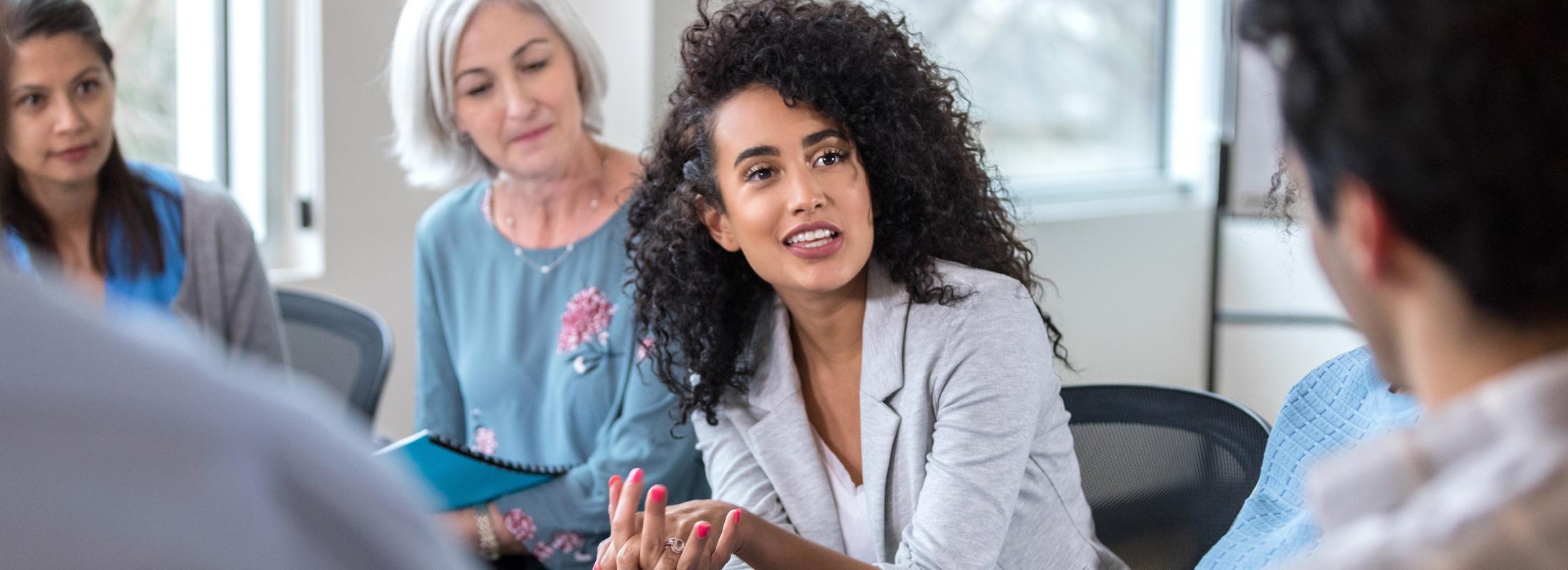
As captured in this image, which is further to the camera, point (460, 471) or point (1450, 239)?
point (460, 471)

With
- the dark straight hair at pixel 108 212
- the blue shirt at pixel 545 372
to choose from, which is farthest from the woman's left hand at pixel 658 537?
the dark straight hair at pixel 108 212

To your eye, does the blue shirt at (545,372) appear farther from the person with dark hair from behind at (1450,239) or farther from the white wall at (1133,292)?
the white wall at (1133,292)

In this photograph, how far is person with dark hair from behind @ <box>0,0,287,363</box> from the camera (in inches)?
77.5

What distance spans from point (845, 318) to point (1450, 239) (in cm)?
113

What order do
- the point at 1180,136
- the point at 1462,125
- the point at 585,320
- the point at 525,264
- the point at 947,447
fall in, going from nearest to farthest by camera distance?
the point at 1462,125 < the point at 947,447 < the point at 585,320 < the point at 525,264 < the point at 1180,136

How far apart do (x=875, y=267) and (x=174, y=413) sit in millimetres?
1298

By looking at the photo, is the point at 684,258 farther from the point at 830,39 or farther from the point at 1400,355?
the point at 1400,355

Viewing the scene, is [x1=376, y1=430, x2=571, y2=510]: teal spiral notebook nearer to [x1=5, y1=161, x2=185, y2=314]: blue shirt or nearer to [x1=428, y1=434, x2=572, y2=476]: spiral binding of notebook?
[x1=428, y1=434, x2=572, y2=476]: spiral binding of notebook

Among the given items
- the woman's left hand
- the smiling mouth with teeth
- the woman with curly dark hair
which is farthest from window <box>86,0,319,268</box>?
the woman's left hand

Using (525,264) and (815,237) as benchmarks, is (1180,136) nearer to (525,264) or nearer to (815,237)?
(525,264)

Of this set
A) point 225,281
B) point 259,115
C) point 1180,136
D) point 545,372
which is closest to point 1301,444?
point 545,372

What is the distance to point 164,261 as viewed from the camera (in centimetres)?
212

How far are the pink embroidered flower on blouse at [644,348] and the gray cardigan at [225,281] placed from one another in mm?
668

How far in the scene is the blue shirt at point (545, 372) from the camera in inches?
Result: 74.0
